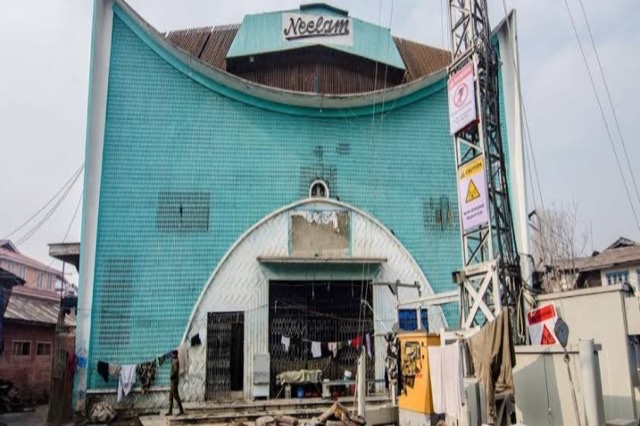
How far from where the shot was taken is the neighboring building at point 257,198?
15711mm

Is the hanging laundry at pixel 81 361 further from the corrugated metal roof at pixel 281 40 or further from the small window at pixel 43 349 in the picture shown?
the corrugated metal roof at pixel 281 40

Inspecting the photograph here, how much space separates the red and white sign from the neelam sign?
12200 mm

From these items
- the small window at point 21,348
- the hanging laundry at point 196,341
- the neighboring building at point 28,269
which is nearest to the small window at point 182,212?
the hanging laundry at point 196,341

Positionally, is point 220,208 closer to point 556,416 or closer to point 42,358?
point 556,416

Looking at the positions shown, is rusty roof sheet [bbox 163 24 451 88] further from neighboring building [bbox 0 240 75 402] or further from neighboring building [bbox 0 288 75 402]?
neighboring building [bbox 0 288 75 402]

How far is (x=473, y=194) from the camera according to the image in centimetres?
1155

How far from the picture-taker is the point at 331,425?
10.0 metres

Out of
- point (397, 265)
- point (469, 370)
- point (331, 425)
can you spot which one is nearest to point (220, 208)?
point (397, 265)

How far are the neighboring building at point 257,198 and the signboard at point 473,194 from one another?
14.6 feet

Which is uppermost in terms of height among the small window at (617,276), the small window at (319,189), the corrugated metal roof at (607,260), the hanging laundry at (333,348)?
the small window at (319,189)

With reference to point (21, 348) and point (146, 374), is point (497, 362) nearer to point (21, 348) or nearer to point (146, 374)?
point (146, 374)

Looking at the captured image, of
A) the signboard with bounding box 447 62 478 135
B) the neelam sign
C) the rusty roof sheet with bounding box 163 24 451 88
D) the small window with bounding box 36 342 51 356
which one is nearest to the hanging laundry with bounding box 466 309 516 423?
the signboard with bounding box 447 62 478 135

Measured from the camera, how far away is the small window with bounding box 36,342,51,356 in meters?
23.1

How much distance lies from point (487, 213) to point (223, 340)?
8780 mm
